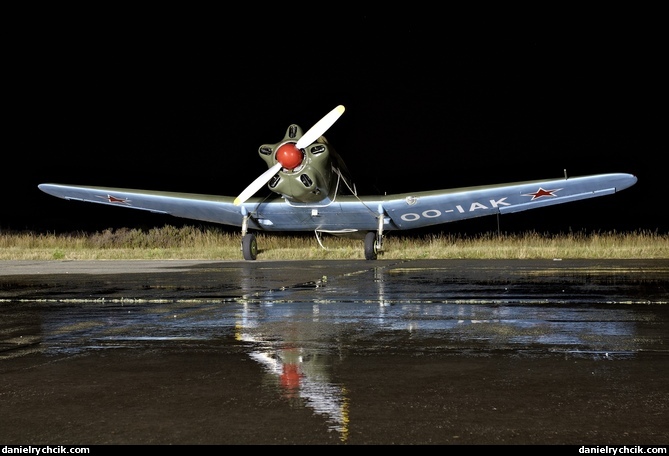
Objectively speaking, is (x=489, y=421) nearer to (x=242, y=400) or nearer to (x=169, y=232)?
(x=242, y=400)

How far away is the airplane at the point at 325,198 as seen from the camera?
24.0 m

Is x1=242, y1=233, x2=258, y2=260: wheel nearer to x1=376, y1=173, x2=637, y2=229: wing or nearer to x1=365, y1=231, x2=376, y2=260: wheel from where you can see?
x1=365, y1=231, x2=376, y2=260: wheel

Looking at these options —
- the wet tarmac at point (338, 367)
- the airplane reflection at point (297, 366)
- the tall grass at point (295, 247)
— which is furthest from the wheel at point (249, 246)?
the airplane reflection at point (297, 366)

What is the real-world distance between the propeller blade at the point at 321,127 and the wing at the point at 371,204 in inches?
95.2

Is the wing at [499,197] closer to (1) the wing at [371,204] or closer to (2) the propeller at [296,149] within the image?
(1) the wing at [371,204]

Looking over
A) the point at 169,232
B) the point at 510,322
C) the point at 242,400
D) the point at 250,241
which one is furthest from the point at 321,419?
the point at 169,232

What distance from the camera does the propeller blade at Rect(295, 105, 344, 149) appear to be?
915 inches

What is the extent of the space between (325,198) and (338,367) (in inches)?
739

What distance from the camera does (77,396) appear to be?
5.36 m

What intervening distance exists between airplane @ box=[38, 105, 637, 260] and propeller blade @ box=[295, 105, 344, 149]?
3 cm

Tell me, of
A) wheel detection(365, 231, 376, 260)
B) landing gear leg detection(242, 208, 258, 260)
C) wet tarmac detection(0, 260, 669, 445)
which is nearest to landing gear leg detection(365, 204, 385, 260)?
wheel detection(365, 231, 376, 260)

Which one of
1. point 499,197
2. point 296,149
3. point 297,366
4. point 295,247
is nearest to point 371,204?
point 296,149

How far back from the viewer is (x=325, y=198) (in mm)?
25016
